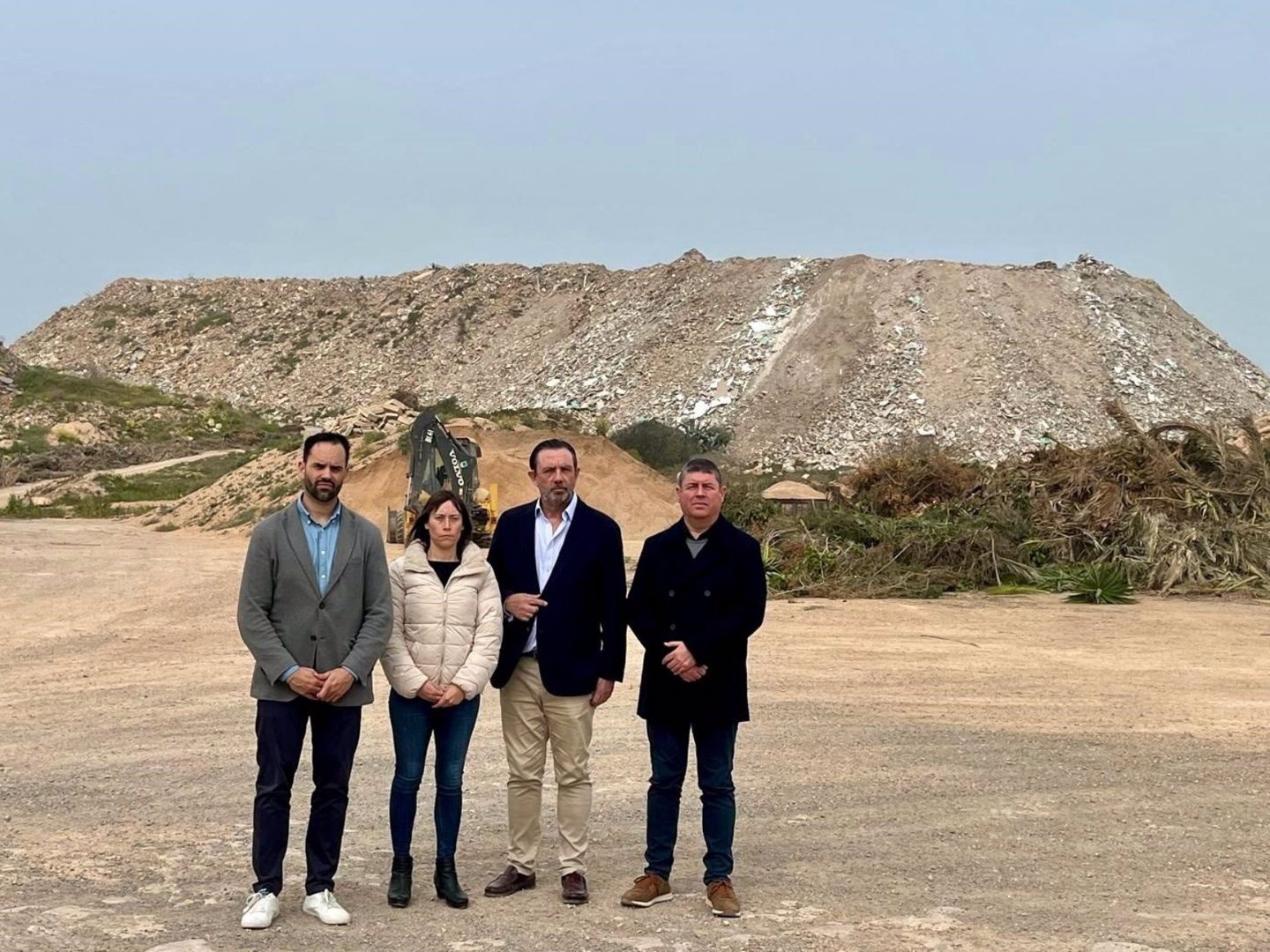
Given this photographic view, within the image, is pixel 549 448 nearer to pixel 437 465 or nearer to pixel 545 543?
pixel 545 543

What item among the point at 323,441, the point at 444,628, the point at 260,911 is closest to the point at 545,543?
the point at 444,628

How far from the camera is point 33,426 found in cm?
4847

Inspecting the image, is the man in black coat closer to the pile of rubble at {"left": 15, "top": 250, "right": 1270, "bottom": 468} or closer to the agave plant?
the agave plant

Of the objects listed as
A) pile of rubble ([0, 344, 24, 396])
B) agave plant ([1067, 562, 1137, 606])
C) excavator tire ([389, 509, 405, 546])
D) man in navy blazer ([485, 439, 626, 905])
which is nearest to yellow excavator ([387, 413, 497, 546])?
excavator tire ([389, 509, 405, 546])

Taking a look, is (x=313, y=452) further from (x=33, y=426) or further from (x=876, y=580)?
(x=33, y=426)

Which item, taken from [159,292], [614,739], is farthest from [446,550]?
[159,292]

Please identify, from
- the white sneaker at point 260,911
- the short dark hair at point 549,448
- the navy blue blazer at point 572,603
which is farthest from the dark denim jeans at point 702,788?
the white sneaker at point 260,911

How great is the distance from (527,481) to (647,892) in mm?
23953

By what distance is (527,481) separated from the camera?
2922 cm

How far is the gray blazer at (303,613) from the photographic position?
5188mm

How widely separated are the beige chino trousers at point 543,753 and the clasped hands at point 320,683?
70cm

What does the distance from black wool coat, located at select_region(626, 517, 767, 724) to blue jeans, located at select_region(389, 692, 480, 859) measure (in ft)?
2.37

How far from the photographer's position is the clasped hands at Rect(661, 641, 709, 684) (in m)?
5.31

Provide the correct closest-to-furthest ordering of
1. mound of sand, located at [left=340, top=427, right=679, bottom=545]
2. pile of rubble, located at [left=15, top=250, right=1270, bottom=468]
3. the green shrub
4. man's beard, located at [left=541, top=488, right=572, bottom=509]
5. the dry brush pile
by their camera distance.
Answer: man's beard, located at [left=541, top=488, right=572, bottom=509] → the dry brush pile → mound of sand, located at [left=340, top=427, right=679, bottom=545] → the green shrub → pile of rubble, located at [left=15, top=250, right=1270, bottom=468]
